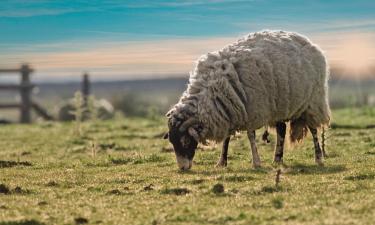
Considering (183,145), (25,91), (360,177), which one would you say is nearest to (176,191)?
(183,145)

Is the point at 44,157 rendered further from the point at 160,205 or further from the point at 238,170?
the point at 160,205

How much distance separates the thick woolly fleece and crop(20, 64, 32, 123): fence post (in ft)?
106

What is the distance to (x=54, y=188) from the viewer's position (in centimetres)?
1423

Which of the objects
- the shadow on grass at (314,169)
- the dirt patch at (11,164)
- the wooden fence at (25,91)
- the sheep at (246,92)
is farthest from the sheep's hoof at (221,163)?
the wooden fence at (25,91)

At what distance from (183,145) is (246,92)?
165 cm

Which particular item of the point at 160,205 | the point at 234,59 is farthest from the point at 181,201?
the point at 234,59

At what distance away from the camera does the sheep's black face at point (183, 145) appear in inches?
620

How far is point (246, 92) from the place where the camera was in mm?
15953

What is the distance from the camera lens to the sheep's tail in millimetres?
17547

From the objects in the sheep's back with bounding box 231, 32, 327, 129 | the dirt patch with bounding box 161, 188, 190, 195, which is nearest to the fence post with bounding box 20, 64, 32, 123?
the sheep's back with bounding box 231, 32, 327, 129

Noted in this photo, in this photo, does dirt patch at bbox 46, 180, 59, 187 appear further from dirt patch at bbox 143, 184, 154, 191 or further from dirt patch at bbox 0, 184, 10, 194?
dirt patch at bbox 143, 184, 154, 191

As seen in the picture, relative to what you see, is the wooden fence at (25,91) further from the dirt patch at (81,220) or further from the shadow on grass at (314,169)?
the dirt patch at (81,220)

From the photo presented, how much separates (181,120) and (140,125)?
16046mm

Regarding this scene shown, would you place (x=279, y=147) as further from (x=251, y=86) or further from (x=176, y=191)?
(x=176, y=191)
